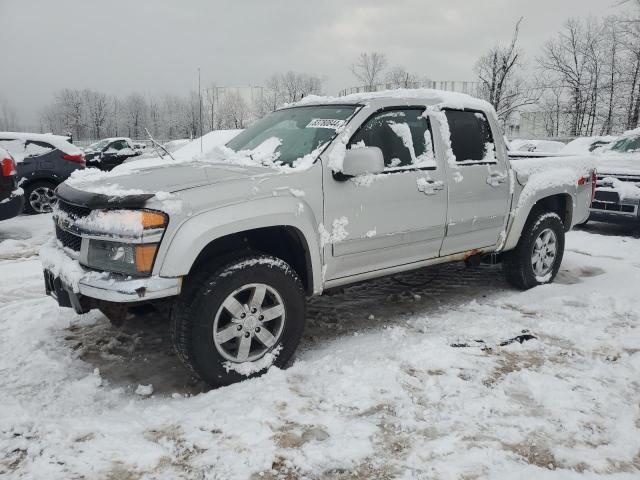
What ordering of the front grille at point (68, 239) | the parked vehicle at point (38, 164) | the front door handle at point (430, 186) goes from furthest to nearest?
1. the parked vehicle at point (38, 164)
2. the front door handle at point (430, 186)
3. the front grille at point (68, 239)

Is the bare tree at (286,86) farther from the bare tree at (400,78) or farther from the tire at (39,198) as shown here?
the tire at (39,198)

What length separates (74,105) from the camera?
91.3m

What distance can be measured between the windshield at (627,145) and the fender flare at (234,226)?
27.0 ft

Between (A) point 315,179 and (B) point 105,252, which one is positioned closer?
(B) point 105,252

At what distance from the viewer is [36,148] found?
9758mm

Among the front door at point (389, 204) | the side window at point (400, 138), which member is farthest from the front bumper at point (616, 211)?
the side window at point (400, 138)

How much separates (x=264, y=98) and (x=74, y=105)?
36.6m

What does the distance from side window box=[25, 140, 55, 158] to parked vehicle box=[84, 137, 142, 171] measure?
42.8ft

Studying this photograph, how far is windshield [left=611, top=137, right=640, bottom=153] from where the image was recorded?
9.26m

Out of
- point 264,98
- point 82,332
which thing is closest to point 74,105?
point 264,98

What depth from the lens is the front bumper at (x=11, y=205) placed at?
7.05 meters

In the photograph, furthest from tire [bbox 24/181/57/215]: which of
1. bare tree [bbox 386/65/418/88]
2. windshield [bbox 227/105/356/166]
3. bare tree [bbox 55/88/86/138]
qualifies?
bare tree [bbox 55/88/86/138]

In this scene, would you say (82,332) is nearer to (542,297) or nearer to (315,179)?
(315,179)

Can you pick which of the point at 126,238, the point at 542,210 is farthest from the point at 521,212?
the point at 126,238
